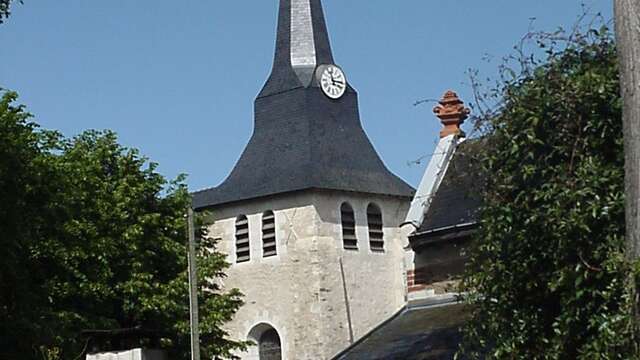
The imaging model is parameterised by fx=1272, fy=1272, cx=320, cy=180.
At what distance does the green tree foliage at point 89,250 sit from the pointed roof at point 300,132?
11745 mm

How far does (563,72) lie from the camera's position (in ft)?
34.7

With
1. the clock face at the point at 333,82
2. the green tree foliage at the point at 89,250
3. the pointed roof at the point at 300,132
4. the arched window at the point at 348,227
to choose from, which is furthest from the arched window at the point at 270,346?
the green tree foliage at the point at 89,250

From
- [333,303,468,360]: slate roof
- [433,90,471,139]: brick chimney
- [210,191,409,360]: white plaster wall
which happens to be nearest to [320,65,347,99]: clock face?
[210,191,409,360]: white plaster wall

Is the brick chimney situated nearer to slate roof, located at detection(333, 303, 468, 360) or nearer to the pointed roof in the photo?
slate roof, located at detection(333, 303, 468, 360)

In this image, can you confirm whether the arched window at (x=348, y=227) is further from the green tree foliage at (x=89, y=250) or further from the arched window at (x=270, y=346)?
the green tree foliage at (x=89, y=250)

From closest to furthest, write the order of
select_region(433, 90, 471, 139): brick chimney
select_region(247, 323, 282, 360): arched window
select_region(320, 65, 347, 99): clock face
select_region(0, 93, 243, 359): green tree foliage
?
select_region(0, 93, 243, 359): green tree foliage < select_region(433, 90, 471, 139): brick chimney < select_region(247, 323, 282, 360): arched window < select_region(320, 65, 347, 99): clock face

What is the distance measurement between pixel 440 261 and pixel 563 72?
39.5ft

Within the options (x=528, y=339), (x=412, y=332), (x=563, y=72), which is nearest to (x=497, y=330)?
(x=528, y=339)

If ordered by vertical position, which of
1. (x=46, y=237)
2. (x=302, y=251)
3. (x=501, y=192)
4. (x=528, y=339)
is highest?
(x=302, y=251)

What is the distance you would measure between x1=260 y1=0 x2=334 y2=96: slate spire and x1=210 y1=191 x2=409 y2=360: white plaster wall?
4.70m

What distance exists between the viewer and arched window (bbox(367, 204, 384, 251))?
165 feet

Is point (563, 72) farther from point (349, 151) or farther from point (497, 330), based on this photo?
point (349, 151)

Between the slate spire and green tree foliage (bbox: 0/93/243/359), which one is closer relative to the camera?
green tree foliage (bbox: 0/93/243/359)

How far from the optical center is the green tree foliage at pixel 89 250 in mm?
23547
